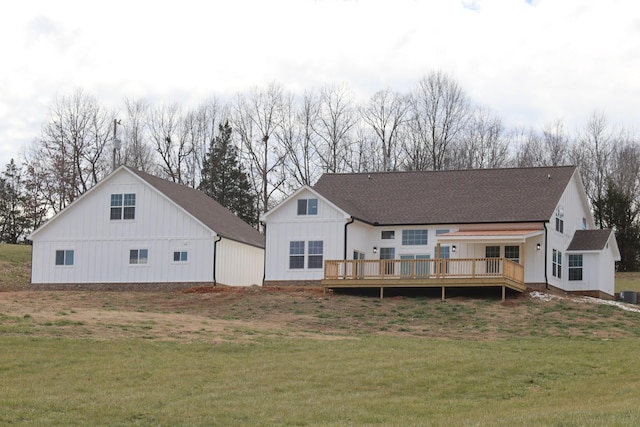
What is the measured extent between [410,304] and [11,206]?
1965 inches

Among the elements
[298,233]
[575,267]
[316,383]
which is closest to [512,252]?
[575,267]

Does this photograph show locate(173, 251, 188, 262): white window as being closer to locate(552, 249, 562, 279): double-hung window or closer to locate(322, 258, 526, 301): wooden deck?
locate(322, 258, 526, 301): wooden deck

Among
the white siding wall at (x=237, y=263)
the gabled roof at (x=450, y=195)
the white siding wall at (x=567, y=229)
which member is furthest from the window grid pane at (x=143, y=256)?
the white siding wall at (x=567, y=229)

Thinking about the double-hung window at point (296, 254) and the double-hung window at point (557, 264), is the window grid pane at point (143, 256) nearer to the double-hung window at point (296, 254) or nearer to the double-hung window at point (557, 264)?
the double-hung window at point (296, 254)

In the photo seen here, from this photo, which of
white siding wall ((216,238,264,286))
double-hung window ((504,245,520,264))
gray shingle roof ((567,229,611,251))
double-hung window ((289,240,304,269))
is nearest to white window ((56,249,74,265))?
white siding wall ((216,238,264,286))

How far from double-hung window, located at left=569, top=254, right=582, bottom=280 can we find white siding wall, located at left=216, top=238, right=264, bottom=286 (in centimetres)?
1513

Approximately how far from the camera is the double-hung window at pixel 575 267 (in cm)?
4725

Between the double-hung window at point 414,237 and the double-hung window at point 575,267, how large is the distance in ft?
21.6

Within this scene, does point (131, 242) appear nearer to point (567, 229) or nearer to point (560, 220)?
point (560, 220)

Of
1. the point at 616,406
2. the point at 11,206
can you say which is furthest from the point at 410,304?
the point at 11,206

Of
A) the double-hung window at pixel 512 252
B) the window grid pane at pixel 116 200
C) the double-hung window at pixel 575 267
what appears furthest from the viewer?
the window grid pane at pixel 116 200

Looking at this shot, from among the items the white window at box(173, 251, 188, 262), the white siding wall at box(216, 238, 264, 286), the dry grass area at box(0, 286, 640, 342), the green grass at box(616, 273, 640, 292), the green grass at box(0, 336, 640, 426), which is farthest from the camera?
the green grass at box(616, 273, 640, 292)

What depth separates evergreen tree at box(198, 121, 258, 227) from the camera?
247 ft

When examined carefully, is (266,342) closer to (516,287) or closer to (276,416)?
(276,416)
